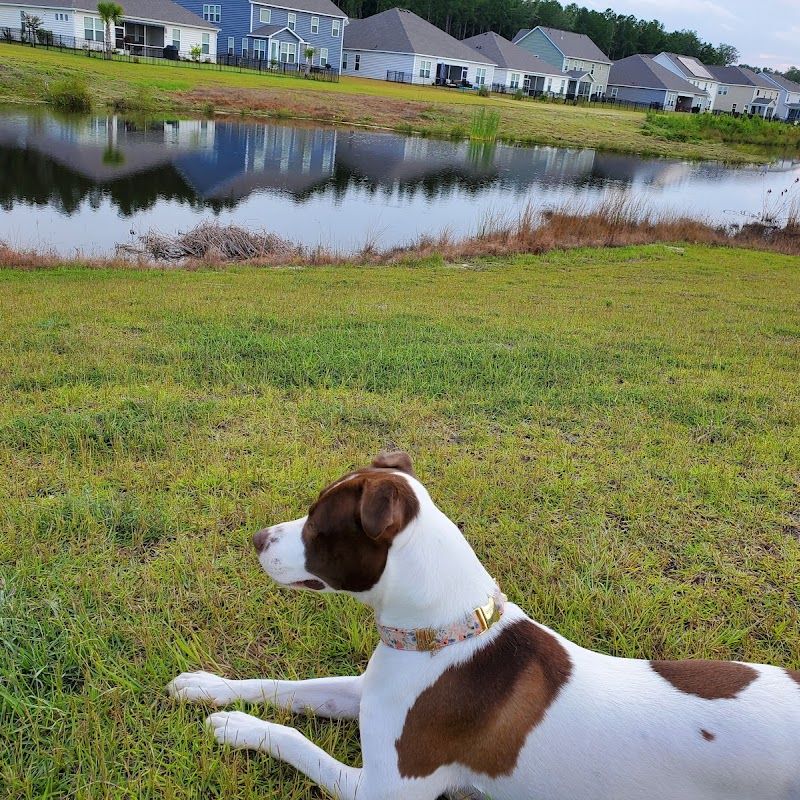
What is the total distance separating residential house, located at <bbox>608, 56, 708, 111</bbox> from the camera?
84.9 m

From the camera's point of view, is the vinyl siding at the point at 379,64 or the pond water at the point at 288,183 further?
the vinyl siding at the point at 379,64

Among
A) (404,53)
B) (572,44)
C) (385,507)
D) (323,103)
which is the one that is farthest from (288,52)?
(385,507)

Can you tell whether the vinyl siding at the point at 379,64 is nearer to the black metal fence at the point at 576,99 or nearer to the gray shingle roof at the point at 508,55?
the black metal fence at the point at 576,99

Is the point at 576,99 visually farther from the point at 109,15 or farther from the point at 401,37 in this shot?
the point at 109,15

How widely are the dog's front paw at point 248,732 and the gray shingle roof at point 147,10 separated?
2312 inches

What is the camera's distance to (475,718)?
2.11 meters

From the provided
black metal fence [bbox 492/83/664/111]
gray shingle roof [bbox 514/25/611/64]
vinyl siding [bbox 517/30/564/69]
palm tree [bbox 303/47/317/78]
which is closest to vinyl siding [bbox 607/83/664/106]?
black metal fence [bbox 492/83/664/111]

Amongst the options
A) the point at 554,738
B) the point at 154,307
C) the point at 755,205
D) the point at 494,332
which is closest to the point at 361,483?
the point at 554,738

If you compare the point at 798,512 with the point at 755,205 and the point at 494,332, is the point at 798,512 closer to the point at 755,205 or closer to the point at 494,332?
the point at 494,332

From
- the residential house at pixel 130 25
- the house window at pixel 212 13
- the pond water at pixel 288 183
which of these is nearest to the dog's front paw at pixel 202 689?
the pond water at pixel 288 183

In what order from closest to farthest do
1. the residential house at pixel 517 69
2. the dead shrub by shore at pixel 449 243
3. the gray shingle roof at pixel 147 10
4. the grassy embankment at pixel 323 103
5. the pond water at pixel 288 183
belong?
the dead shrub by shore at pixel 449 243
the pond water at pixel 288 183
the grassy embankment at pixel 323 103
the gray shingle roof at pixel 147 10
the residential house at pixel 517 69

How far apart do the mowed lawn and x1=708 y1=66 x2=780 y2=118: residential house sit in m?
109

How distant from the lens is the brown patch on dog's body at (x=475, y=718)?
6.86 ft

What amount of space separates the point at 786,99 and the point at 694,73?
102ft
